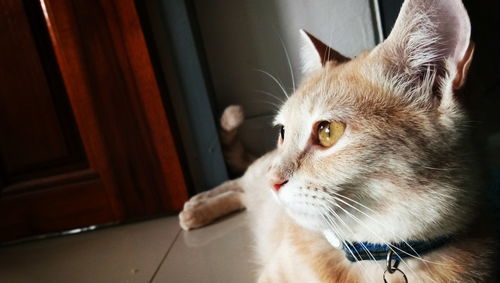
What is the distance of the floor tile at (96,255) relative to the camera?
1135 mm

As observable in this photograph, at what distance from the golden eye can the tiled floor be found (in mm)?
516

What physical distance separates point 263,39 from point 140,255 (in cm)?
93

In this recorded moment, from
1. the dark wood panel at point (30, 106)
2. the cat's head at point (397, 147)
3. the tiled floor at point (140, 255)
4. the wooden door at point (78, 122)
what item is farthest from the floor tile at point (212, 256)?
the dark wood panel at point (30, 106)

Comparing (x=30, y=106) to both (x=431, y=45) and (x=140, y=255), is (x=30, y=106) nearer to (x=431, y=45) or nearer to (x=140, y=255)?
(x=140, y=255)

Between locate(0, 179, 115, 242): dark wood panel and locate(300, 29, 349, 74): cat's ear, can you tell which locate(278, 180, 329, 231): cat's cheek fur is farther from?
locate(0, 179, 115, 242): dark wood panel

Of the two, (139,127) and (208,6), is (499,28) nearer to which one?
(208,6)

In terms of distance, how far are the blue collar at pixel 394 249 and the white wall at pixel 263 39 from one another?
0.92 meters

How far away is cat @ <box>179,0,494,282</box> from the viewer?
0.58 m

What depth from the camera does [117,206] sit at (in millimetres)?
1423

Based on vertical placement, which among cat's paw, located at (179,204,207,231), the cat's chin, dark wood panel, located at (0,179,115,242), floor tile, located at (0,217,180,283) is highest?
the cat's chin

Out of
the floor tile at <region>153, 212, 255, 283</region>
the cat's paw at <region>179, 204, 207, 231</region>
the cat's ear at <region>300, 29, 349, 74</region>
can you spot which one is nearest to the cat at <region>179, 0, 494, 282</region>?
the cat's ear at <region>300, 29, 349, 74</region>

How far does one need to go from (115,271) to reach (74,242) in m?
0.34

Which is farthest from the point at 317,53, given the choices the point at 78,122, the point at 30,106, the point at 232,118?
the point at 30,106

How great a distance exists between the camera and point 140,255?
1.20 meters
